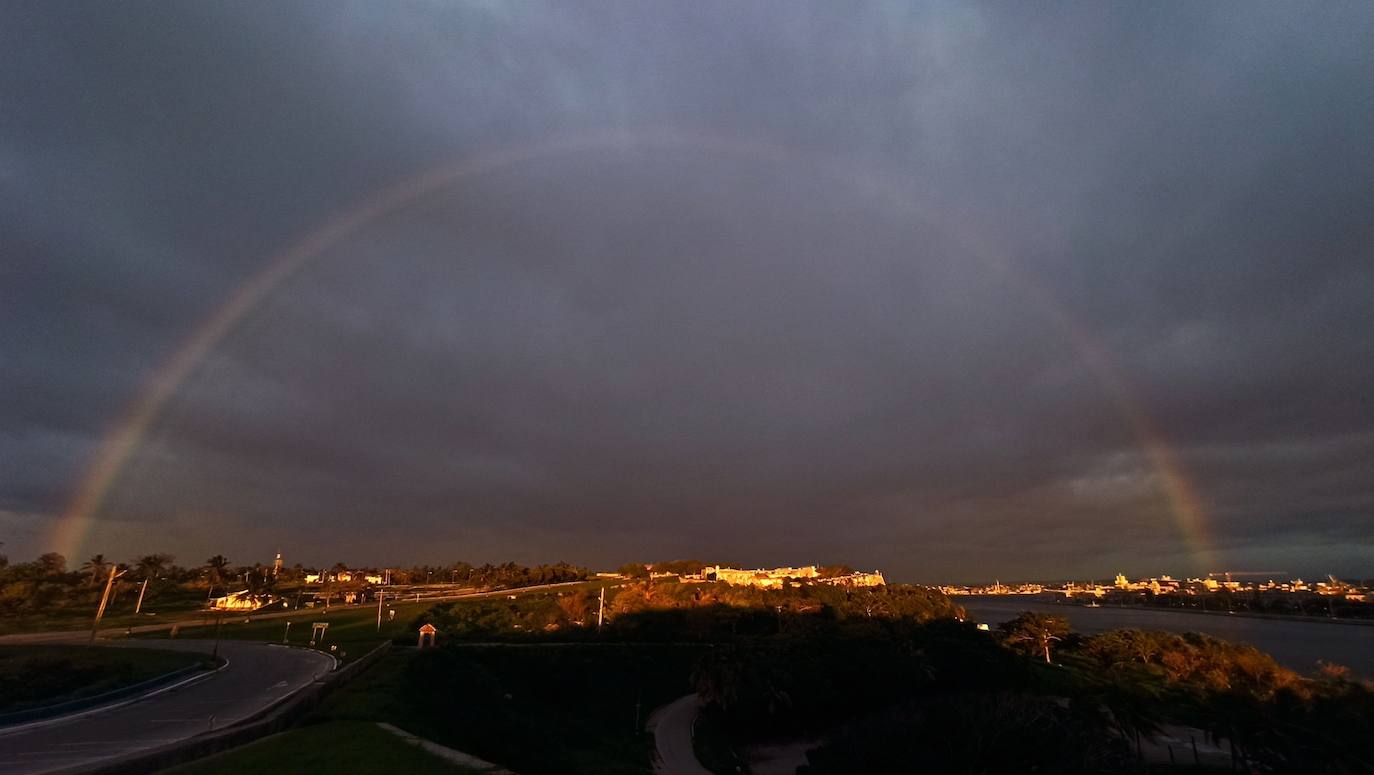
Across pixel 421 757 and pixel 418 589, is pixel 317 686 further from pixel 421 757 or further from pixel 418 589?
pixel 418 589

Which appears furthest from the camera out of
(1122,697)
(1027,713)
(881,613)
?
(881,613)

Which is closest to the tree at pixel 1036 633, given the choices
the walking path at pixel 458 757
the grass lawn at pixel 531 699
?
the grass lawn at pixel 531 699

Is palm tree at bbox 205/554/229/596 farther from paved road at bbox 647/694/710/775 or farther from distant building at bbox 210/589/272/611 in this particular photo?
paved road at bbox 647/694/710/775

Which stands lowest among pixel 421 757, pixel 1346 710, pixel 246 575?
pixel 1346 710

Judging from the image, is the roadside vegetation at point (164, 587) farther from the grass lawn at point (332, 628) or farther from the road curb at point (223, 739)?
the road curb at point (223, 739)

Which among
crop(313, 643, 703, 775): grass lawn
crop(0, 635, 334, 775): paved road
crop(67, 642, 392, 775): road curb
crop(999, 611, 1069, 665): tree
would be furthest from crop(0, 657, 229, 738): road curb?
crop(999, 611, 1069, 665): tree

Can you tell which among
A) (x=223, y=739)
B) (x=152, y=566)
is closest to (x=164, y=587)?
(x=152, y=566)

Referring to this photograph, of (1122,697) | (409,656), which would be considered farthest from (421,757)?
(1122,697)
